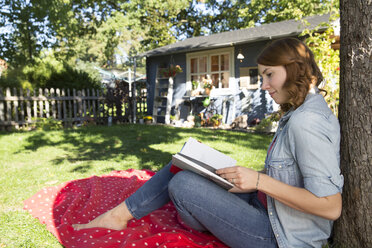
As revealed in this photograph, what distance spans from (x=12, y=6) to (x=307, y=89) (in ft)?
50.9

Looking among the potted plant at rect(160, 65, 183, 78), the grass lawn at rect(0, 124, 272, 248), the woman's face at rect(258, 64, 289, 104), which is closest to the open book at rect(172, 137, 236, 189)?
the woman's face at rect(258, 64, 289, 104)

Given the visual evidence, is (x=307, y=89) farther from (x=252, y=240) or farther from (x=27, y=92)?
(x=27, y=92)

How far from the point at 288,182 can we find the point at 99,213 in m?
1.89

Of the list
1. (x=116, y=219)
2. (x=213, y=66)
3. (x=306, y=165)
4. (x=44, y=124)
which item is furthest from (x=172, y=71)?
(x=306, y=165)

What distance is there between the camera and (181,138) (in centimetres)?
739

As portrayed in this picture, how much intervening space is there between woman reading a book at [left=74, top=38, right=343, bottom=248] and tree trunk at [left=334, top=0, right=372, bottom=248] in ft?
0.92

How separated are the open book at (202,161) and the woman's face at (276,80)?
1.73 ft

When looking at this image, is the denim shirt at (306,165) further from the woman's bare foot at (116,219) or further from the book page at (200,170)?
the woman's bare foot at (116,219)

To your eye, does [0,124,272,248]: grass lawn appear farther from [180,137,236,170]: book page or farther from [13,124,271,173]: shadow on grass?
[180,137,236,170]: book page

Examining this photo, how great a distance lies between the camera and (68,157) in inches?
216

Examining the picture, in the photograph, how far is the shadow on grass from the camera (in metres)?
5.27

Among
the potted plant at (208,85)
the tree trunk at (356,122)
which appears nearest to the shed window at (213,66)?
the potted plant at (208,85)

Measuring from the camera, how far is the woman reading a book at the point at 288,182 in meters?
1.50

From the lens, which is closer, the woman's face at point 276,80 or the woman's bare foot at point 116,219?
the woman's face at point 276,80
